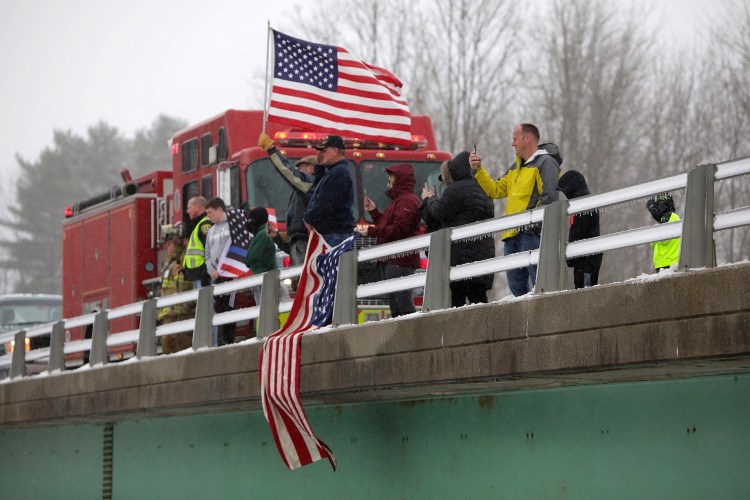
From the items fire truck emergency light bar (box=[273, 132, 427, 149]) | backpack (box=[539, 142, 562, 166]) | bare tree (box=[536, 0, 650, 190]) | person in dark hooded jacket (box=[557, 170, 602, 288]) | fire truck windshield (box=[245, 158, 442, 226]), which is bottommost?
person in dark hooded jacket (box=[557, 170, 602, 288])

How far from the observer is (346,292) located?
13242mm

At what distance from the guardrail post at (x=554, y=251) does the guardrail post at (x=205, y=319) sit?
550 centimetres

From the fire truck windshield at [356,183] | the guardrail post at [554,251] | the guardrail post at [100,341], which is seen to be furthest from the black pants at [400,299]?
the guardrail post at [100,341]

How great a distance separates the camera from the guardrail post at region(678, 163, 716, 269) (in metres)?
9.14

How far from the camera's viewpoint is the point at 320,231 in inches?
561

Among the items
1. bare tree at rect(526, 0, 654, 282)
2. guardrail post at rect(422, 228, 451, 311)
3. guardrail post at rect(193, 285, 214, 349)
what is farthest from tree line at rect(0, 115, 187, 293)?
guardrail post at rect(422, 228, 451, 311)

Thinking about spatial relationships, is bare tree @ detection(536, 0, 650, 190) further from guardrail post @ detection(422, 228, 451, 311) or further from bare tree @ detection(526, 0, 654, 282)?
guardrail post @ detection(422, 228, 451, 311)

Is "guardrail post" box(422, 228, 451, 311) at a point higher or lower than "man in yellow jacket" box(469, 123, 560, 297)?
lower

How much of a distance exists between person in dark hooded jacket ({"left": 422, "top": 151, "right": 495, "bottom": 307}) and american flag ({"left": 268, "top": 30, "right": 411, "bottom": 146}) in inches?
148

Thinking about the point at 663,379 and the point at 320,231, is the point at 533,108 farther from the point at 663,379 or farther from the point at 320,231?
the point at 663,379

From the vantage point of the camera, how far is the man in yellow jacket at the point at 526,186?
11898mm

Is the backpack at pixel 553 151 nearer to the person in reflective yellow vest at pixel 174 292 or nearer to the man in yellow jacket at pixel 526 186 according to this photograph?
the man in yellow jacket at pixel 526 186

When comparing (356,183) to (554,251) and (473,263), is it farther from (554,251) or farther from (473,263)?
(554,251)

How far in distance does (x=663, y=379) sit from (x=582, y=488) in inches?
40.2
